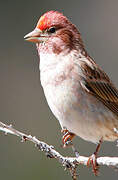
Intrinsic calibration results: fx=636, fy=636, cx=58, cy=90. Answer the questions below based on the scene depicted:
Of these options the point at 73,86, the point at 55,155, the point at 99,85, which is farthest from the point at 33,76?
the point at 55,155

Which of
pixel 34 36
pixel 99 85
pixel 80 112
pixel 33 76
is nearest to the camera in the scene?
pixel 80 112

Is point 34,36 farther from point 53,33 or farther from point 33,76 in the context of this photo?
point 33,76

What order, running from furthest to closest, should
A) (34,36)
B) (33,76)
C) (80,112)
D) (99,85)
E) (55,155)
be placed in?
(33,76) < (99,85) < (34,36) < (80,112) < (55,155)

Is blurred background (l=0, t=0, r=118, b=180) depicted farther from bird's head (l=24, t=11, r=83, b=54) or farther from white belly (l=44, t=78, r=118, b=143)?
bird's head (l=24, t=11, r=83, b=54)

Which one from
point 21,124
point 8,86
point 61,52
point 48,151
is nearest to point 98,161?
point 48,151

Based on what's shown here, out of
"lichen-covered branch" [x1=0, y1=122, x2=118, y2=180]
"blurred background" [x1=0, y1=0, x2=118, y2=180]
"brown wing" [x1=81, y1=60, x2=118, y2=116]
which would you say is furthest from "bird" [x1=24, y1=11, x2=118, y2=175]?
"blurred background" [x1=0, y1=0, x2=118, y2=180]

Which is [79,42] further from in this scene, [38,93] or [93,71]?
[38,93]
